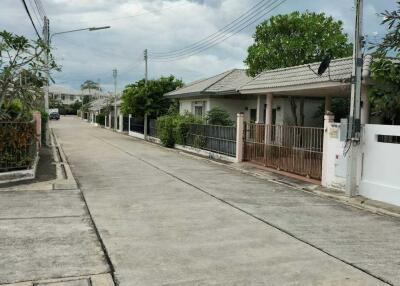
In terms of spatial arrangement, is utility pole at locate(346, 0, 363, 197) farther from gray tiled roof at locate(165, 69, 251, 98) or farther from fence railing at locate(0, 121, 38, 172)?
gray tiled roof at locate(165, 69, 251, 98)

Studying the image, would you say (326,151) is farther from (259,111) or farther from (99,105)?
(99,105)

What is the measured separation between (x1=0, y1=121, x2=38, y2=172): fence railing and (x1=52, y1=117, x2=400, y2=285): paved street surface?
1.96m

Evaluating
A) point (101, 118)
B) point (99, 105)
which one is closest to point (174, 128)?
point (101, 118)

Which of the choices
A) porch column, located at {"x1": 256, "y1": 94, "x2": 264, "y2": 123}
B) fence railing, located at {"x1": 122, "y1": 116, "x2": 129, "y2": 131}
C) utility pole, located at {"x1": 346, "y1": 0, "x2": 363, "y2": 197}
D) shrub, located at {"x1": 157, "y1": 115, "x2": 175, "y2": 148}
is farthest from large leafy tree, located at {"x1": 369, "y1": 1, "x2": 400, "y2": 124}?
fence railing, located at {"x1": 122, "y1": 116, "x2": 129, "y2": 131}

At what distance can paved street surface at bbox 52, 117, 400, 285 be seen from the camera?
20.3 ft

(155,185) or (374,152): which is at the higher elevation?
(374,152)

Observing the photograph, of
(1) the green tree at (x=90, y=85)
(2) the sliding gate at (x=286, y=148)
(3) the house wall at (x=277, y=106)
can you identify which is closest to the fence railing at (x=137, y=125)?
(3) the house wall at (x=277, y=106)

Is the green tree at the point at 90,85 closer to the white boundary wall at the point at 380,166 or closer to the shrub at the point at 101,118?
the shrub at the point at 101,118

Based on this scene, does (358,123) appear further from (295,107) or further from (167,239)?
(295,107)

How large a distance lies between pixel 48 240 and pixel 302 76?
12.4m

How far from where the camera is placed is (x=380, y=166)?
11812mm

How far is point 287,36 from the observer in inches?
1053

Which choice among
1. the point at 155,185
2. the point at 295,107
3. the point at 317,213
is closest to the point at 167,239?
the point at 317,213

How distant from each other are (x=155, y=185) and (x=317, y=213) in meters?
5.01
